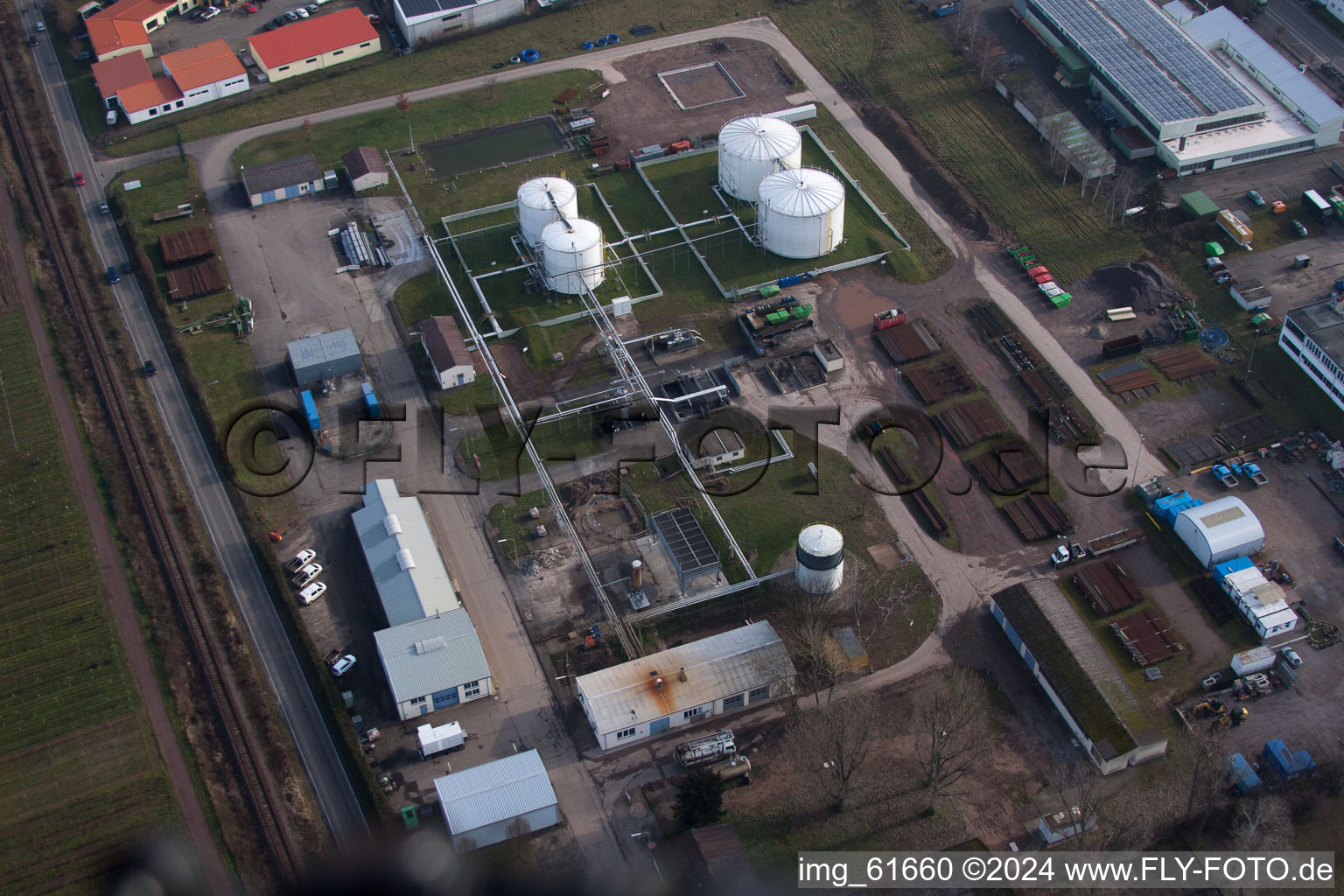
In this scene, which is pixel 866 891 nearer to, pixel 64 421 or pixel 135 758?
pixel 135 758

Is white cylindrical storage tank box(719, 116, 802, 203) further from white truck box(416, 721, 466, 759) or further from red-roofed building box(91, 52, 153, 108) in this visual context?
red-roofed building box(91, 52, 153, 108)

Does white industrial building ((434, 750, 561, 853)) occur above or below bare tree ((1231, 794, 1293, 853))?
above

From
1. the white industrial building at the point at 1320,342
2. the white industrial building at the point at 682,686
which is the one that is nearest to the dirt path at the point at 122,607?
the white industrial building at the point at 682,686

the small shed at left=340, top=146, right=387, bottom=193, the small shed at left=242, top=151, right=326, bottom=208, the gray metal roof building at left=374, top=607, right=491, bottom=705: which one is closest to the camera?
the gray metal roof building at left=374, top=607, right=491, bottom=705

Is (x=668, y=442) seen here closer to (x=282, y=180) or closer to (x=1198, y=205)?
(x=282, y=180)

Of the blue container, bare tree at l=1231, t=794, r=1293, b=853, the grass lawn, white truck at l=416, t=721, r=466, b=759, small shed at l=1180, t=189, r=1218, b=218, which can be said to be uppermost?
the grass lawn

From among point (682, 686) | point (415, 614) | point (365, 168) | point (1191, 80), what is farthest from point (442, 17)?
point (682, 686)

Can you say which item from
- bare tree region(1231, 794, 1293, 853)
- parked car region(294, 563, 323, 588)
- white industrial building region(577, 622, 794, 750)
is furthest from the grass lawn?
bare tree region(1231, 794, 1293, 853)

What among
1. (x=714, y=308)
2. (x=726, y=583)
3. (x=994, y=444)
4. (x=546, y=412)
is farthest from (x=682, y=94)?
(x=726, y=583)
